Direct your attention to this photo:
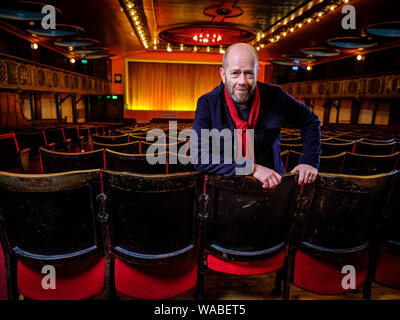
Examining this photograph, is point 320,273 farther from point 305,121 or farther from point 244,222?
point 305,121

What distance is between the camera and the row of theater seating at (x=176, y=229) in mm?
1172

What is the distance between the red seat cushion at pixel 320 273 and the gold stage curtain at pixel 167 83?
18997 millimetres

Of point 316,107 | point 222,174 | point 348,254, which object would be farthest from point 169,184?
point 316,107

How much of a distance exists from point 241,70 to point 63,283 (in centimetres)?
151

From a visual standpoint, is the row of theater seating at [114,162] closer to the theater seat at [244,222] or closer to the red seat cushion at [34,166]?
the theater seat at [244,222]

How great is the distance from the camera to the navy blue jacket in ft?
5.10

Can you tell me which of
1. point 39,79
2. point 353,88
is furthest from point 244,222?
point 353,88

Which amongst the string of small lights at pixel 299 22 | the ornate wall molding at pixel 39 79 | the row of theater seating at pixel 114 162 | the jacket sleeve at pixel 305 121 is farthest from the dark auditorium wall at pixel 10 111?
the jacket sleeve at pixel 305 121

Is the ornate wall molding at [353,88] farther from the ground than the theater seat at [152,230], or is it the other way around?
the ornate wall molding at [353,88]

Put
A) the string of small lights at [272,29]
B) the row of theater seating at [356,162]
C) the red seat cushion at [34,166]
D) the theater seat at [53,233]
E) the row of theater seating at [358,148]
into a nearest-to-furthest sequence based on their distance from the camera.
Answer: the theater seat at [53,233], the row of theater seating at [356,162], the row of theater seating at [358,148], the red seat cushion at [34,166], the string of small lights at [272,29]

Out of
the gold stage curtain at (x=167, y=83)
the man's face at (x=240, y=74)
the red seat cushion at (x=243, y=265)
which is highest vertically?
the gold stage curtain at (x=167, y=83)

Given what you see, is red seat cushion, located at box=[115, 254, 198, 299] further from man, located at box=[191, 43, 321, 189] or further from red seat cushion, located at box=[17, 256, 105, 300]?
man, located at box=[191, 43, 321, 189]

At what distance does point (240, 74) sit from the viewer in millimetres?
1460

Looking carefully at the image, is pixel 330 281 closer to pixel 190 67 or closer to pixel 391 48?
pixel 391 48
